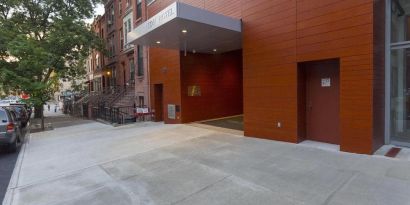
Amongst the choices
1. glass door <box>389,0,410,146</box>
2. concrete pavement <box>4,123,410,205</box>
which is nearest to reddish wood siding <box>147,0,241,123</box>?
concrete pavement <box>4,123,410,205</box>

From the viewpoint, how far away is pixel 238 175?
4.81m

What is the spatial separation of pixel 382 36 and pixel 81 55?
2147 centimetres

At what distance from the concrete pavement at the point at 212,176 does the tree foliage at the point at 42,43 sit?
10090 mm

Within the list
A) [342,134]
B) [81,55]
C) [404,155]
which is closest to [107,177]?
[342,134]

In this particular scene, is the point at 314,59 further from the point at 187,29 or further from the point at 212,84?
the point at 212,84

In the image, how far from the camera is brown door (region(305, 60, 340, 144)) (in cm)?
672

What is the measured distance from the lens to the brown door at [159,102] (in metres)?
14.2

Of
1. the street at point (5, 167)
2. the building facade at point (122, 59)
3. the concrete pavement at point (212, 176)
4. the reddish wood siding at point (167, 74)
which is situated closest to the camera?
the concrete pavement at point (212, 176)

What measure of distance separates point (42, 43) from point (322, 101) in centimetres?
1943

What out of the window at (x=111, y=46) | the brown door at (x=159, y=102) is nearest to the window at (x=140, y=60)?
the brown door at (x=159, y=102)

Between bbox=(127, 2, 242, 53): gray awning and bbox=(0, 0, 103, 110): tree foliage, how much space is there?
888cm

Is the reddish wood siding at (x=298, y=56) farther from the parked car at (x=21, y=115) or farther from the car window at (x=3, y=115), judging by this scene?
the parked car at (x=21, y=115)

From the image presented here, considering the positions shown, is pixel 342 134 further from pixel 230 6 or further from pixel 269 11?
pixel 230 6

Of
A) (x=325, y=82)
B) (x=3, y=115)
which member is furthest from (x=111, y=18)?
(x=325, y=82)
